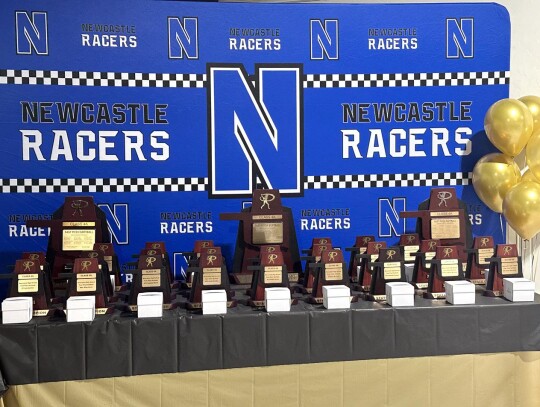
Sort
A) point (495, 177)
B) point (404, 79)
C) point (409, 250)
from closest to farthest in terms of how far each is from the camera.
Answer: point (409, 250) → point (495, 177) → point (404, 79)

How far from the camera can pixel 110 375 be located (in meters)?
2.55

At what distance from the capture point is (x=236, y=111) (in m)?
3.64

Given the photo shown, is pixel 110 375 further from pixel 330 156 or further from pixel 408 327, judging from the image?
pixel 330 156

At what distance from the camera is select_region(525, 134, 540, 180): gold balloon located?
3354 millimetres

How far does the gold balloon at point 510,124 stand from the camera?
335 centimetres

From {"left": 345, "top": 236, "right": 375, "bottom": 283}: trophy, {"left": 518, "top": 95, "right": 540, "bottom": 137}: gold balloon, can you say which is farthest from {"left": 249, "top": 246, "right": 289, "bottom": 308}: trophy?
{"left": 518, "top": 95, "right": 540, "bottom": 137}: gold balloon

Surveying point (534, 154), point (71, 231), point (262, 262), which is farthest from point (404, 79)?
point (71, 231)

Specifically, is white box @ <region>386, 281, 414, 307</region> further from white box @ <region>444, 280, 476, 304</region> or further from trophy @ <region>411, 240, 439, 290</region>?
trophy @ <region>411, 240, 439, 290</region>

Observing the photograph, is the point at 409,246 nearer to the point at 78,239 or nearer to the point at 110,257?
the point at 110,257

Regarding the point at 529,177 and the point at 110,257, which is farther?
the point at 529,177

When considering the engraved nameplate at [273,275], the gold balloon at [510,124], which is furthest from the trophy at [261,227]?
the gold balloon at [510,124]

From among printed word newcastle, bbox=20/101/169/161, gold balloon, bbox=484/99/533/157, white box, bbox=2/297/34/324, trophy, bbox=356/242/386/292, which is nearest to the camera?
white box, bbox=2/297/34/324

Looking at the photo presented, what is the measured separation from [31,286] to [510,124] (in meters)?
2.46

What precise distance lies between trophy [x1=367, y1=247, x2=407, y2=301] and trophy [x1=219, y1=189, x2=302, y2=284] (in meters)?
0.55
